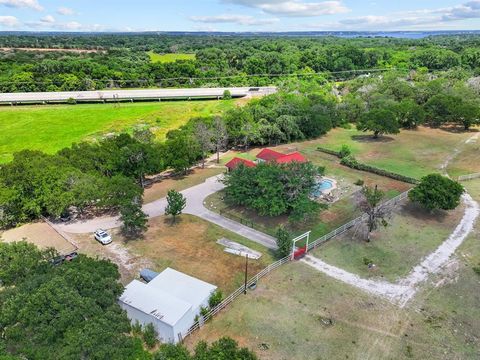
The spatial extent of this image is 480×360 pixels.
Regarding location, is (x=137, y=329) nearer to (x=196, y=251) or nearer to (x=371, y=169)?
(x=196, y=251)

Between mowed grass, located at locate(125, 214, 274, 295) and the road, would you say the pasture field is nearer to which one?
mowed grass, located at locate(125, 214, 274, 295)

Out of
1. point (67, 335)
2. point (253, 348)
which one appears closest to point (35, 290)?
point (67, 335)

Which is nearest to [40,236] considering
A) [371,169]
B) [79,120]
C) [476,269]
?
[476,269]

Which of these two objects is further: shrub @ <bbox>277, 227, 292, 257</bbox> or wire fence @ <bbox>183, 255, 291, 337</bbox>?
shrub @ <bbox>277, 227, 292, 257</bbox>

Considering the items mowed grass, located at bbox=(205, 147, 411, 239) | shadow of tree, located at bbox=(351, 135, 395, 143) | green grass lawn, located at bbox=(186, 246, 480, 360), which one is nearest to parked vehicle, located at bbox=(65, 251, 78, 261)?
green grass lawn, located at bbox=(186, 246, 480, 360)

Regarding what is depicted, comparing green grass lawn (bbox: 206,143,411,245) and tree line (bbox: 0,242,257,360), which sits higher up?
tree line (bbox: 0,242,257,360)

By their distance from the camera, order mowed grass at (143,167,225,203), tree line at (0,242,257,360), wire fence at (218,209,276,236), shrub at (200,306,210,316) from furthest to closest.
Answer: mowed grass at (143,167,225,203) → wire fence at (218,209,276,236) → shrub at (200,306,210,316) → tree line at (0,242,257,360)

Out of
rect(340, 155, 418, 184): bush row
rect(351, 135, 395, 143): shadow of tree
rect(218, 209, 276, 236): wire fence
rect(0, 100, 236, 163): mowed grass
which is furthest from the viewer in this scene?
rect(351, 135, 395, 143): shadow of tree

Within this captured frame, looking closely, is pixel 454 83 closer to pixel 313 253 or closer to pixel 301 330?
pixel 313 253
